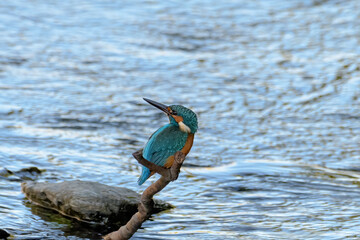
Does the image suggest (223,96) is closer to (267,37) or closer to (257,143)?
(257,143)

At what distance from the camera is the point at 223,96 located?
8.53 metres

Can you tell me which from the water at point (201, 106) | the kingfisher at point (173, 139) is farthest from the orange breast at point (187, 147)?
the water at point (201, 106)

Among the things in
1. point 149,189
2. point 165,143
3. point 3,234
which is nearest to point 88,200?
point 3,234

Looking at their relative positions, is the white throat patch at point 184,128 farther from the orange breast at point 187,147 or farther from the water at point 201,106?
the water at point 201,106

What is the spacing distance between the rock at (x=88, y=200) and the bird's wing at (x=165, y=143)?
1237 millimetres

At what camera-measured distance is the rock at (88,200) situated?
502 centimetres

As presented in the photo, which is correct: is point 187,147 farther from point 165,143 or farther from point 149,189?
point 149,189

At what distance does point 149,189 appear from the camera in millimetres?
3629

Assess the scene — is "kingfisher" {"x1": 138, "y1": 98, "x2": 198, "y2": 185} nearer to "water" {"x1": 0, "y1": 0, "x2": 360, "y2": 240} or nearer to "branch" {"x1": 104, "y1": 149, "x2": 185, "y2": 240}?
"branch" {"x1": 104, "y1": 149, "x2": 185, "y2": 240}

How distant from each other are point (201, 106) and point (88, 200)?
3.39 meters

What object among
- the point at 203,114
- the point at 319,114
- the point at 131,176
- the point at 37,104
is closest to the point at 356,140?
the point at 319,114

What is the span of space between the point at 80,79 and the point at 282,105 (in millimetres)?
2338

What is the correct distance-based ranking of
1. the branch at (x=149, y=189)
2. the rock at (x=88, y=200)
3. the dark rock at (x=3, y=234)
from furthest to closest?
the rock at (x=88, y=200) → the dark rock at (x=3, y=234) → the branch at (x=149, y=189)

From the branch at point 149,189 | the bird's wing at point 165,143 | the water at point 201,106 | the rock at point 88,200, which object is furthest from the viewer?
the water at point 201,106
